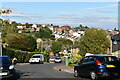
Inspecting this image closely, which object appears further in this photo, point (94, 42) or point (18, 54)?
point (94, 42)

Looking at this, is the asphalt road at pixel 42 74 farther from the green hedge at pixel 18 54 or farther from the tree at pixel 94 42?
the tree at pixel 94 42

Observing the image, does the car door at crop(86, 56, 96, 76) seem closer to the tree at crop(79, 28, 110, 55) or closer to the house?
the house

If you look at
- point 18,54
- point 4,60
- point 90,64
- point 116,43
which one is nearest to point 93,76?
point 90,64

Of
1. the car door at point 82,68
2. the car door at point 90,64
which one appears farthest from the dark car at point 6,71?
the car door at point 90,64

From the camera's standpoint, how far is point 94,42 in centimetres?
5991

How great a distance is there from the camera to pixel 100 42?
60.8 meters

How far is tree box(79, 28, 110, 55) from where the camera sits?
59119 millimetres

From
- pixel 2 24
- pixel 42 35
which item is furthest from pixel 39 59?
pixel 42 35

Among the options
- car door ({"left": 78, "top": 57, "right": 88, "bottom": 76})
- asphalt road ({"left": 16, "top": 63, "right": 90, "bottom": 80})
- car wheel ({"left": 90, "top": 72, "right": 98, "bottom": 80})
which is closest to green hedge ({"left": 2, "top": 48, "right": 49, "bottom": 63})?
asphalt road ({"left": 16, "top": 63, "right": 90, "bottom": 80})

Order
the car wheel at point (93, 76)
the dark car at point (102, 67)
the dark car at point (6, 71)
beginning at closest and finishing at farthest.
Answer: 1. the dark car at point (102, 67)
2. the dark car at point (6, 71)
3. the car wheel at point (93, 76)

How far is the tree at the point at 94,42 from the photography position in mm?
59119

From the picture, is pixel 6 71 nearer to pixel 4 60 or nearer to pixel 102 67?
pixel 4 60

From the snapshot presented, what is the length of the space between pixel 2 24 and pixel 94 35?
142 ft

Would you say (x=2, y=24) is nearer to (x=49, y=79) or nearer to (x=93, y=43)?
(x=49, y=79)
